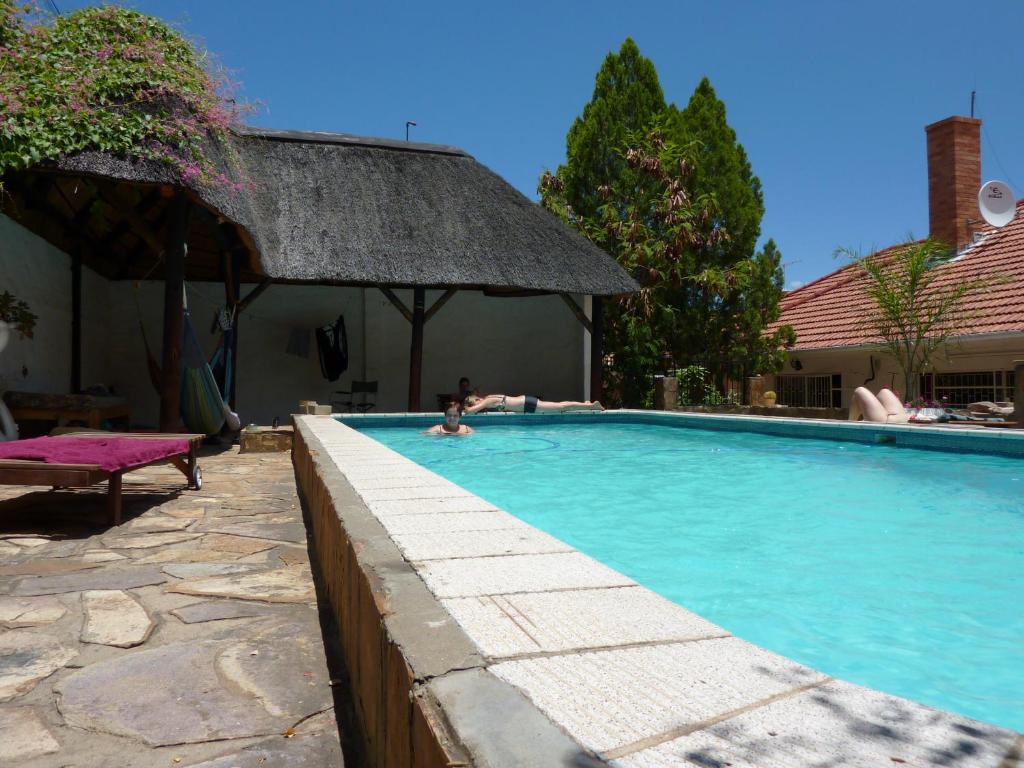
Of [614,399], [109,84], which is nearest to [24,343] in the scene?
[109,84]

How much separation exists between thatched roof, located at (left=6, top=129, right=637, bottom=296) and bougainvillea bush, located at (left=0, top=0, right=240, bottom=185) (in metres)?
2.25

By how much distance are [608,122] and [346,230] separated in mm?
6979

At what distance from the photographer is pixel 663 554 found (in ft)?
13.2

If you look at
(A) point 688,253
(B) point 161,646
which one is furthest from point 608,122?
(B) point 161,646

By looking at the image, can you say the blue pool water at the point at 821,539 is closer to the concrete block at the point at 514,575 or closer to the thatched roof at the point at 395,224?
the concrete block at the point at 514,575

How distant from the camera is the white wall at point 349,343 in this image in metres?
11.5

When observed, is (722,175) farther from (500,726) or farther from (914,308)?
(500,726)

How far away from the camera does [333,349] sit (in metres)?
11.9

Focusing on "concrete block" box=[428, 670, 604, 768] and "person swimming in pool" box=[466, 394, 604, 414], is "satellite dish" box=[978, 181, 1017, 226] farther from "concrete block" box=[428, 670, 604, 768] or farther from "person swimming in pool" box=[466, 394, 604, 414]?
"concrete block" box=[428, 670, 604, 768]

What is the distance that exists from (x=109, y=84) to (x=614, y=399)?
33.4ft

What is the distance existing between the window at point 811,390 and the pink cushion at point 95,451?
12.2 m

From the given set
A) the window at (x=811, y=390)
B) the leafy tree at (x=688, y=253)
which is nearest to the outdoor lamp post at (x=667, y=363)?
the leafy tree at (x=688, y=253)

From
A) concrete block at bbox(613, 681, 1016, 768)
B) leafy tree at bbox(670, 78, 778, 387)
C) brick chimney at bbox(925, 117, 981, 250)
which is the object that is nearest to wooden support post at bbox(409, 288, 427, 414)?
leafy tree at bbox(670, 78, 778, 387)

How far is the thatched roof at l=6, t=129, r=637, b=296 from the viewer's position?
10.3m
